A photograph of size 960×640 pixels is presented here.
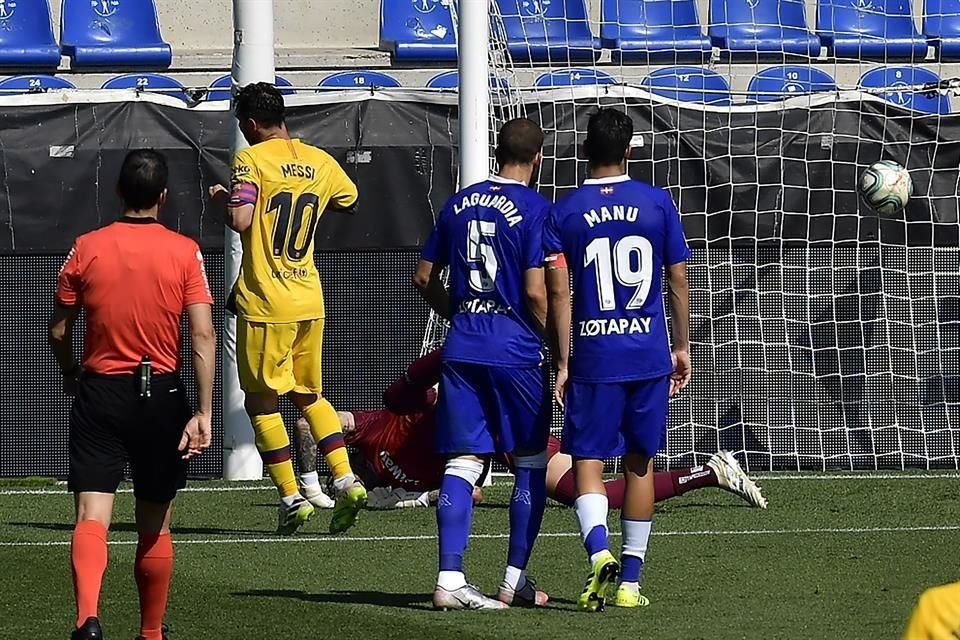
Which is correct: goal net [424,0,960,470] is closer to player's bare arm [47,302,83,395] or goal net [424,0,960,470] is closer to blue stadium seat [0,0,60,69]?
player's bare arm [47,302,83,395]

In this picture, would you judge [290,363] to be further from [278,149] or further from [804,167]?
[804,167]

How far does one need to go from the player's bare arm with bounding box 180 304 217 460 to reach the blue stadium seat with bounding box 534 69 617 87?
26.6 ft

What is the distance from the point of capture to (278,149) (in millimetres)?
7715

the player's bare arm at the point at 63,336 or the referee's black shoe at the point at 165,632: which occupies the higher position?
the player's bare arm at the point at 63,336

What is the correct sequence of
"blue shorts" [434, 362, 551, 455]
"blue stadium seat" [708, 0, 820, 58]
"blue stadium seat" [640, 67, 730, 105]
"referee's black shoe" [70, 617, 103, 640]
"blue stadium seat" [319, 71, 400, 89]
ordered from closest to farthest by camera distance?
"referee's black shoe" [70, 617, 103, 640] < "blue shorts" [434, 362, 551, 455] < "blue stadium seat" [640, 67, 730, 105] < "blue stadium seat" [319, 71, 400, 89] < "blue stadium seat" [708, 0, 820, 58]

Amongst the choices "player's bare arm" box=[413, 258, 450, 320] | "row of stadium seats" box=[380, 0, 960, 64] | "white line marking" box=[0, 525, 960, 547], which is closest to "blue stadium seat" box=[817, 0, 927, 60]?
"row of stadium seats" box=[380, 0, 960, 64]

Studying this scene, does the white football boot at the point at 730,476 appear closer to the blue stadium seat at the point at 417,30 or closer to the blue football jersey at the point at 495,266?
the blue football jersey at the point at 495,266

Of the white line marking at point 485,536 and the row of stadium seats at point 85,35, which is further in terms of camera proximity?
the row of stadium seats at point 85,35

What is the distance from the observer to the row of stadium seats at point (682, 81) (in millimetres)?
14234

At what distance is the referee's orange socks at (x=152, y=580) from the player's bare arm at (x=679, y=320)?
1.96 meters

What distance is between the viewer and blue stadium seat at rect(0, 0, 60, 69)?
54.7 ft

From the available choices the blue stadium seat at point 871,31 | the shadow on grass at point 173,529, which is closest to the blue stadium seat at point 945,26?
the blue stadium seat at point 871,31

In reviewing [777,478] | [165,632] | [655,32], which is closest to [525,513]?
[165,632]

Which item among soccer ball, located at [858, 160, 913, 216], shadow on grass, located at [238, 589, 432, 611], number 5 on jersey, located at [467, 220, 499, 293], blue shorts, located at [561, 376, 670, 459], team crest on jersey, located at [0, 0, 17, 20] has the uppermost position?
team crest on jersey, located at [0, 0, 17, 20]
